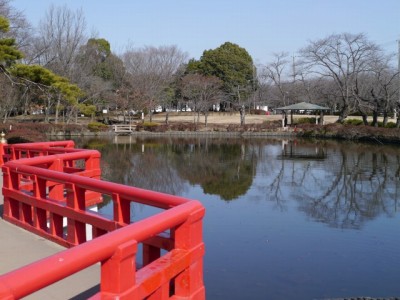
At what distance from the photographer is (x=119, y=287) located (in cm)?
246

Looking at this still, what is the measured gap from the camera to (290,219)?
10836 millimetres

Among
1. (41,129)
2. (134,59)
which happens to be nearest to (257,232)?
(41,129)

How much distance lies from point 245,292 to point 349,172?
13.8 meters

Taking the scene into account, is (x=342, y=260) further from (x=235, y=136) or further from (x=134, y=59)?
(x=134, y=59)

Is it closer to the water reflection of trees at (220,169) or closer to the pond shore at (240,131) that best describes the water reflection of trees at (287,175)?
the water reflection of trees at (220,169)

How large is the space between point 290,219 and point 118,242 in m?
8.84

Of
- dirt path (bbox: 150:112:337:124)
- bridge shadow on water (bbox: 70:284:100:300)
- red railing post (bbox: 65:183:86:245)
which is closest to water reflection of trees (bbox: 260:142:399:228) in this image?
red railing post (bbox: 65:183:86:245)

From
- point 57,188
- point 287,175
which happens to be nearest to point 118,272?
point 57,188

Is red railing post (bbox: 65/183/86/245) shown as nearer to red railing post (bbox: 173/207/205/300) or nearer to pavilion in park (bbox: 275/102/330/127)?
red railing post (bbox: 173/207/205/300)

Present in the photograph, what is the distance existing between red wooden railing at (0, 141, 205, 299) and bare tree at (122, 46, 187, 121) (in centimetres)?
4548

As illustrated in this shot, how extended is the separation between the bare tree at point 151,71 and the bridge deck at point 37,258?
45395 millimetres

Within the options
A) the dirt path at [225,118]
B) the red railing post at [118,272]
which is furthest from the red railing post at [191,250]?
the dirt path at [225,118]

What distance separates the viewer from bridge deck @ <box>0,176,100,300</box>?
3.59 metres

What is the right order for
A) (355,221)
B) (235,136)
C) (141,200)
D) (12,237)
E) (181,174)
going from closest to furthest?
(141,200), (12,237), (355,221), (181,174), (235,136)
